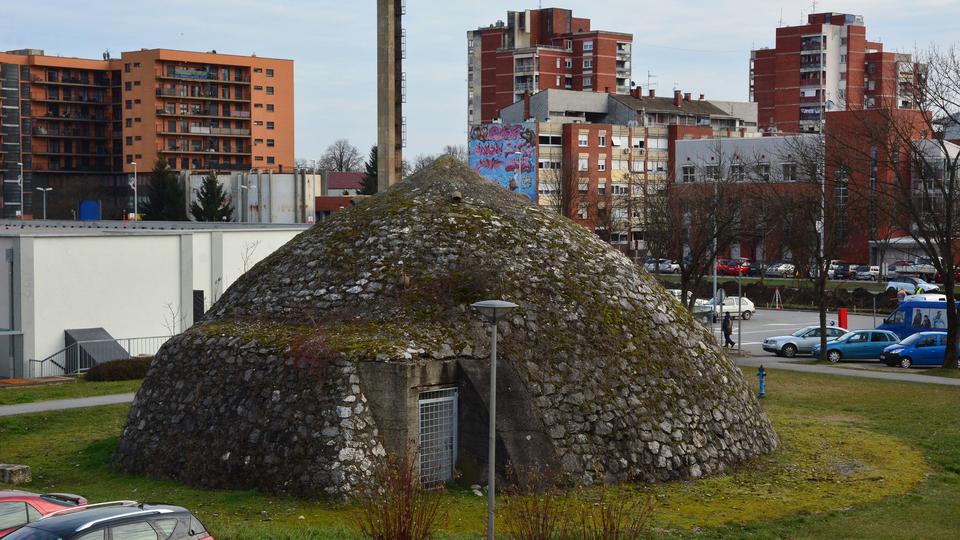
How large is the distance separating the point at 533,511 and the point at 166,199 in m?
90.8

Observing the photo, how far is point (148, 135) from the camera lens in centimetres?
11931

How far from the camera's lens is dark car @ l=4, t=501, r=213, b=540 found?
12.0 meters

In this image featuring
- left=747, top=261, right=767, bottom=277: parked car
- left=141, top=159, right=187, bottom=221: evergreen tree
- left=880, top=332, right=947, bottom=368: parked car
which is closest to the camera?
left=880, top=332, right=947, bottom=368: parked car

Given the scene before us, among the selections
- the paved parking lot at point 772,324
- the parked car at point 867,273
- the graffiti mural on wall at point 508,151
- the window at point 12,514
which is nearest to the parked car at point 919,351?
the paved parking lot at point 772,324

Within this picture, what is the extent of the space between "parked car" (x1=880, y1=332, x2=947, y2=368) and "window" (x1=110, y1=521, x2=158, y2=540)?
35409mm

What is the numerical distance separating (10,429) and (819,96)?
12440 centimetres

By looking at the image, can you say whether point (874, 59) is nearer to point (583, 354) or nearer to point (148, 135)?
point (148, 135)

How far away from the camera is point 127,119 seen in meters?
121

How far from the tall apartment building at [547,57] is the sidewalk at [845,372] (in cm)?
9781

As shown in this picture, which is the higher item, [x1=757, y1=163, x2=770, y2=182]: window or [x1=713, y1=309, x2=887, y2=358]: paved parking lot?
[x1=757, y1=163, x2=770, y2=182]: window

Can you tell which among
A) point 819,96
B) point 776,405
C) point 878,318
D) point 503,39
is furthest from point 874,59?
point 776,405

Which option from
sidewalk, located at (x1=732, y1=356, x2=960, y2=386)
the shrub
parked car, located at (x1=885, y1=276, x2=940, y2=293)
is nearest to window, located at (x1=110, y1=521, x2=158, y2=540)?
the shrub

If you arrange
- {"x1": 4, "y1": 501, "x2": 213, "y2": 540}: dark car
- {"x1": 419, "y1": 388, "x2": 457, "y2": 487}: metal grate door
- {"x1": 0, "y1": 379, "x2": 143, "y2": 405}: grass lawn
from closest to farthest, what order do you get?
{"x1": 4, "y1": 501, "x2": 213, "y2": 540}: dark car, {"x1": 419, "y1": 388, "x2": 457, "y2": 487}: metal grate door, {"x1": 0, "y1": 379, "x2": 143, "y2": 405}: grass lawn

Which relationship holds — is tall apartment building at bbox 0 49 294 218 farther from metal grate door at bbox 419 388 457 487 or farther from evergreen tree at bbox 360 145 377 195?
metal grate door at bbox 419 388 457 487
